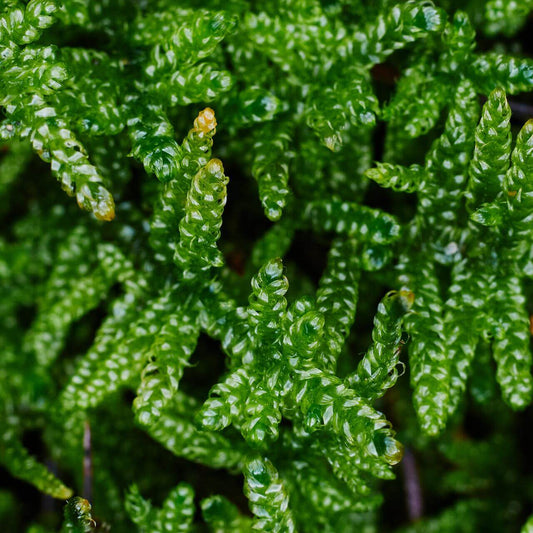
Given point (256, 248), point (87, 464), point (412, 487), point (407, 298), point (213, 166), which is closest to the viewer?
point (213, 166)

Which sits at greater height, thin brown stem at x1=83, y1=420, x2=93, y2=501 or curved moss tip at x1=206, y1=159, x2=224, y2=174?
curved moss tip at x1=206, y1=159, x2=224, y2=174

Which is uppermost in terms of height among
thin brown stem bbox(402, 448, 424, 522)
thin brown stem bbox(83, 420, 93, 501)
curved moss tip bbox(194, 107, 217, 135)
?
curved moss tip bbox(194, 107, 217, 135)

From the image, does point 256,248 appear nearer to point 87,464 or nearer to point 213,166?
point 213,166

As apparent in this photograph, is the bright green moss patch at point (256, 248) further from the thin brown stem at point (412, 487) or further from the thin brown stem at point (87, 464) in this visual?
the thin brown stem at point (412, 487)

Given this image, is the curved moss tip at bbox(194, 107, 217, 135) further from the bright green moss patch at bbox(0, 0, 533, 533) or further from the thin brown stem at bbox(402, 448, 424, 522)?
the thin brown stem at bbox(402, 448, 424, 522)

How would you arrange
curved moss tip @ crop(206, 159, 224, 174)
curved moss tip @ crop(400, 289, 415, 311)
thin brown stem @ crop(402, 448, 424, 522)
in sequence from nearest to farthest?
1. curved moss tip @ crop(206, 159, 224, 174)
2. curved moss tip @ crop(400, 289, 415, 311)
3. thin brown stem @ crop(402, 448, 424, 522)

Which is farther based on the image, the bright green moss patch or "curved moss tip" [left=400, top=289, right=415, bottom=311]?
"curved moss tip" [left=400, top=289, right=415, bottom=311]

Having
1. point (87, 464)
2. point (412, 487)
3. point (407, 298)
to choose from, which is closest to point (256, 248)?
point (407, 298)

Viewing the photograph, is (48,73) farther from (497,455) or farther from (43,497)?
(497,455)

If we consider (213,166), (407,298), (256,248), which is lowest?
(256,248)

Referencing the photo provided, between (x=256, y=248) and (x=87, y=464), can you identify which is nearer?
(x=256, y=248)

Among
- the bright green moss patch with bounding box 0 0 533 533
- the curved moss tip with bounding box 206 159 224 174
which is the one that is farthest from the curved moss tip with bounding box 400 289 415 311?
the curved moss tip with bounding box 206 159 224 174

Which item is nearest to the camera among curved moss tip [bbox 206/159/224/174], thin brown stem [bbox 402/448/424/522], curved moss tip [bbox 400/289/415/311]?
curved moss tip [bbox 206/159/224/174]
